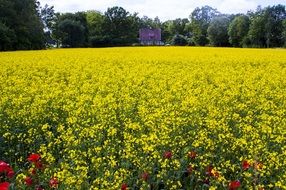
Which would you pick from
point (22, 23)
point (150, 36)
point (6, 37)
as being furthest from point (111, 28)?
point (6, 37)

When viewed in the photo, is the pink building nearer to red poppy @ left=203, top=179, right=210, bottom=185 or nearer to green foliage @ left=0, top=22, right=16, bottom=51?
green foliage @ left=0, top=22, right=16, bottom=51

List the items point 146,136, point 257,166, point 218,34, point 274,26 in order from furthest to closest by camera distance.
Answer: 1. point 218,34
2. point 274,26
3. point 146,136
4. point 257,166

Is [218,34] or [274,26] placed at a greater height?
[274,26]

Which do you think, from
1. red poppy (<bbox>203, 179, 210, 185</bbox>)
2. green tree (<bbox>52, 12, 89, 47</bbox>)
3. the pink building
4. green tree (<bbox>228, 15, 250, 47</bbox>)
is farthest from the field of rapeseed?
the pink building

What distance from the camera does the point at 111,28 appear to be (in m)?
94.6

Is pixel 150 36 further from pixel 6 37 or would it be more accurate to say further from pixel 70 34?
pixel 6 37

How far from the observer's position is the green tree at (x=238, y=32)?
75.4 m

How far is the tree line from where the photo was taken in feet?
166

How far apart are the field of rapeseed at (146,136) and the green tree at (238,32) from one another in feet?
209

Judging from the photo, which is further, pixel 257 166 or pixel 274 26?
pixel 274 26

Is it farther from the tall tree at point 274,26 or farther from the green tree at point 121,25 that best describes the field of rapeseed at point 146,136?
the green tree at point 121,25

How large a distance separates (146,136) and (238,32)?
236 ft

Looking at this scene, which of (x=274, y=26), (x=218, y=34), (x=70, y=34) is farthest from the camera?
(x=218, y=34)

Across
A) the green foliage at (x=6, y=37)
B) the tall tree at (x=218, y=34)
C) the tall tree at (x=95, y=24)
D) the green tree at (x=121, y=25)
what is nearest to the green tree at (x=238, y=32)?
the tall tree at (x=218, y=34)
